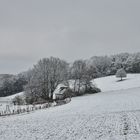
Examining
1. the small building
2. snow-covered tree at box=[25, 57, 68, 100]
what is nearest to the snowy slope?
the small building

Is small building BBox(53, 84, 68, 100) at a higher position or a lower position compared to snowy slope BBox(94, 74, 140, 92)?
lower

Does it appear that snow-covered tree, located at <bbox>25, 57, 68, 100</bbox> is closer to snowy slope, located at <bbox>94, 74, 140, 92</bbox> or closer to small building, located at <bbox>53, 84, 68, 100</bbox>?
small building, located at <bbox>53, 84, 68, 100</bbox>

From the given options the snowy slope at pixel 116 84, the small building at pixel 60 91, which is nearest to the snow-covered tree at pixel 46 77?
the small building at pixel 60 91

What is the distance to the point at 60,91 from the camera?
8725cm

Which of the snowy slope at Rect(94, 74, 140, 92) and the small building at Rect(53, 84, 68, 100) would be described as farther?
the snowy slope at Rect(94, 74, 140, 92)

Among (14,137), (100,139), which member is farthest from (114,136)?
(14,137)

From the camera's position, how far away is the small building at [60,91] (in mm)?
84088

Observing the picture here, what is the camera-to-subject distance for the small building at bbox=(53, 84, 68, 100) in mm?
84088

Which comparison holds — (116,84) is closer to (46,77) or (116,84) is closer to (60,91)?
(60,91)

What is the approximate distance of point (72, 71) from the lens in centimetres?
9769

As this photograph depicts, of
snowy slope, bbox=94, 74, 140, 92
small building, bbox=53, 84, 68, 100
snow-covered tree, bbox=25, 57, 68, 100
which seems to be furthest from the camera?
snowy slope, bbox=94, 74, 140, 92

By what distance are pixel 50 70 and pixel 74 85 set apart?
12856mm

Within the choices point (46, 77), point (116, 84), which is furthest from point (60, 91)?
point (116, 84)

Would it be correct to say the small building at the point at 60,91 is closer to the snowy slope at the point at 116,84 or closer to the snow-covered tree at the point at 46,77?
the snow-covered tree at the point at 46,77
